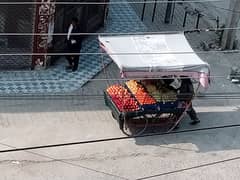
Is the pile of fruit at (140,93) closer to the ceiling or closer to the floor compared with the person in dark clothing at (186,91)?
closer to the floor

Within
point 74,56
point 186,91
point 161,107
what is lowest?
point 161,107

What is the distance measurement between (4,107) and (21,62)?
192 cm

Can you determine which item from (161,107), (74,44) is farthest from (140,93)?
(74,44)

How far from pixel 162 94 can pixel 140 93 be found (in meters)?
0.49

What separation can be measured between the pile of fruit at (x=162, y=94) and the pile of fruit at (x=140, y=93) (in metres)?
0.10

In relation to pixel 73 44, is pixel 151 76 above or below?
above

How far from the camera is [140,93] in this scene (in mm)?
14383

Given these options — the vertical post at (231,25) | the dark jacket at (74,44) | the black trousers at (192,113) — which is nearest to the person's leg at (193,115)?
the black trousers at (192,113)

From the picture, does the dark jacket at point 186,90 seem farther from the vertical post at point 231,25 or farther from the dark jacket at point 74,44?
the vertical post at point 231,25

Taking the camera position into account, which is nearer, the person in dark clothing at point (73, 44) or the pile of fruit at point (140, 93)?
the pile of fruit at point (140, 93)

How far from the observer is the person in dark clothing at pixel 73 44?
53.0ft

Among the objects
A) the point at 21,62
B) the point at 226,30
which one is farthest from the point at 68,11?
the point at 226,30

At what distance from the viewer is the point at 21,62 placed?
16.1 m

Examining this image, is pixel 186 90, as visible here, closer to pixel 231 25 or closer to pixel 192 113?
pixel 192 113
